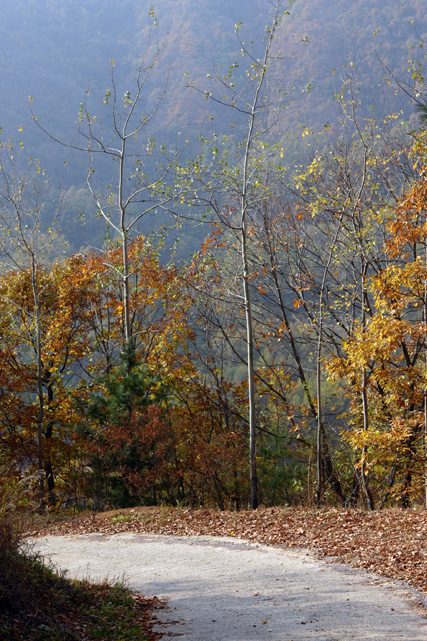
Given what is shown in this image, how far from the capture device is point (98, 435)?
41.3 ft

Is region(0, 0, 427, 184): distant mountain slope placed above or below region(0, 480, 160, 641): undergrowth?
above

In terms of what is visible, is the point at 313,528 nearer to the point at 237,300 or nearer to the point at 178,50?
the point at 237,300

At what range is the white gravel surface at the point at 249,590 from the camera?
531 centimetres

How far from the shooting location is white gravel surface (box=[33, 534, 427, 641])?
5312 millimetres

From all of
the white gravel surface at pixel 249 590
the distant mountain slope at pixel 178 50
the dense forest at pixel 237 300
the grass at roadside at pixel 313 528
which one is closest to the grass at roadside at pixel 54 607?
the white gravel surface at pixel 249 590

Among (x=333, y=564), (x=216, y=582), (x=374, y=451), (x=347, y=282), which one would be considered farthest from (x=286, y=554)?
(x=347, y=282)

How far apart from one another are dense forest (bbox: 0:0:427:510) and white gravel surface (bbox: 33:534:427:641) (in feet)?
6.48

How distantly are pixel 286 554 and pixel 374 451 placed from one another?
3634mm

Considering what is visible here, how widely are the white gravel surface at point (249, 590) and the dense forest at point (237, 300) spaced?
1976mm

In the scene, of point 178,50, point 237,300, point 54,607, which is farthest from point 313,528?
point 178,50

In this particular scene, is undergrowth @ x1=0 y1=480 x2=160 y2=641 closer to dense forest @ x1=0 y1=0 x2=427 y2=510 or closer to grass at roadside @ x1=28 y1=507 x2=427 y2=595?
grass at roadside @ x1=28 y1=507 x2=427 y2=595

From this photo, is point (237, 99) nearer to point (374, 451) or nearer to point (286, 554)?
point (374, 451)

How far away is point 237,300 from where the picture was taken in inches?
611

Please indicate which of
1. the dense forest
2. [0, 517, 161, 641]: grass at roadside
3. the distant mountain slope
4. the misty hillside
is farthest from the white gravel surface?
the distant mountain slope
